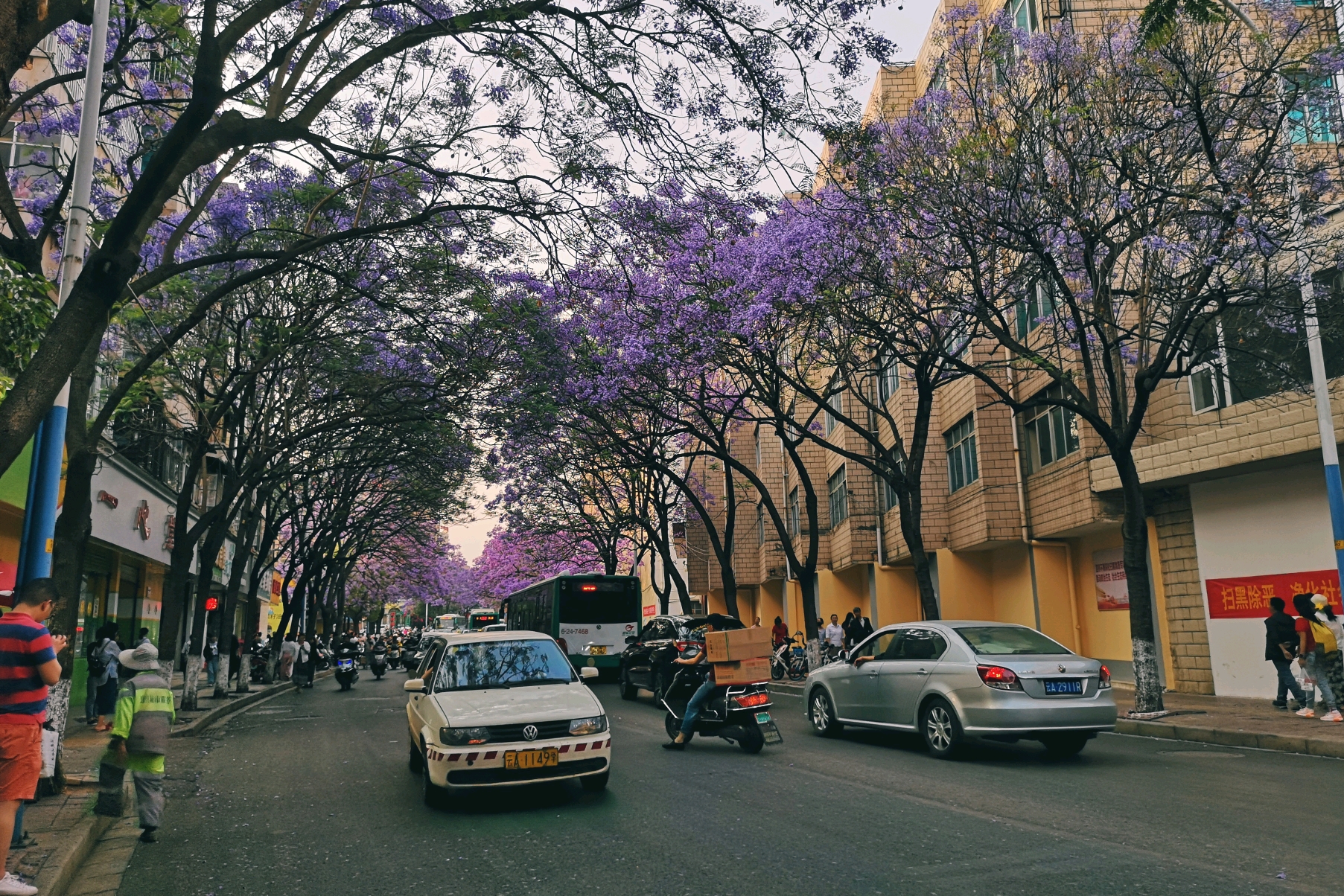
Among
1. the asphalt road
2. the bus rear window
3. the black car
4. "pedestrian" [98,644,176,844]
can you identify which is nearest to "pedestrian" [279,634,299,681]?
the bus rear window

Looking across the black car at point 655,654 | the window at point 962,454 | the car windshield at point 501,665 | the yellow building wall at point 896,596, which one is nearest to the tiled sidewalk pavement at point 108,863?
the car windshield at point 501,665

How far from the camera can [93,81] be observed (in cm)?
889

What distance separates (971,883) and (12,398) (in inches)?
259

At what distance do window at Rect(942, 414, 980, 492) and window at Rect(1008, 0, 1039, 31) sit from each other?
9.07 meters

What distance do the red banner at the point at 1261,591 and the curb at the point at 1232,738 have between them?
4.21 meters

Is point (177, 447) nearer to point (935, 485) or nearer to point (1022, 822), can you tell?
point (935, 485)

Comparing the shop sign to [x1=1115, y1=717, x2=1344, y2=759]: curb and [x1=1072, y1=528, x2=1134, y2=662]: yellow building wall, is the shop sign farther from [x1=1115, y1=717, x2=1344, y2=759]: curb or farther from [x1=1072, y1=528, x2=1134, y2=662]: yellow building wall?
[x1=1115, y1=717, x2=1344, y2=759]: curb

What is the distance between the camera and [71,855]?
21.3ft

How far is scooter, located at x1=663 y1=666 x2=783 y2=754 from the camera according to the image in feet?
37.8

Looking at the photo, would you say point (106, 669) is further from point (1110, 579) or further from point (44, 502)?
point (1110, 579)

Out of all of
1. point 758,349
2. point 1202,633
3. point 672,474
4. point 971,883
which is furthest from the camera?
point 672,474

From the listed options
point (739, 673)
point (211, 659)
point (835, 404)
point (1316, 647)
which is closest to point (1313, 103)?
point (1316, 647)

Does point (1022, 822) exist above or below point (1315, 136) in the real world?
below

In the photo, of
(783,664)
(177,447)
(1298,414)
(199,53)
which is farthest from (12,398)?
(177,447)
